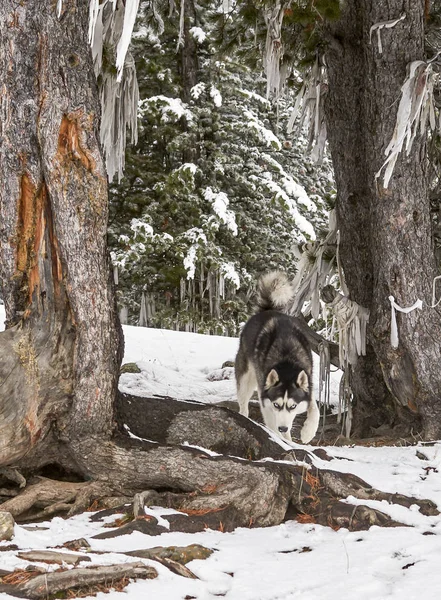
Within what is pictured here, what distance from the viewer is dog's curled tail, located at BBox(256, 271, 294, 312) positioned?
27.0 feet

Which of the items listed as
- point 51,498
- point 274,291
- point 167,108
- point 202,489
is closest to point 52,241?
point 51,498

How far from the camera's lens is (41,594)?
3441mm

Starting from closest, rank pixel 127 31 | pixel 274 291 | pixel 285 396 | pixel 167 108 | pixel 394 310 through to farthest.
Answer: pixel 127 31, pixel 394 310, pixel 285 396, pixel 274 291, pixel 167 108

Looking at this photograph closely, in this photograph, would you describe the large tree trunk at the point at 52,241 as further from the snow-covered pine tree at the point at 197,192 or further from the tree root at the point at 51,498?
the snow-covered pine tree at the point at 197,192

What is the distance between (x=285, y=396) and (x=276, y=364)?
1.48 feet

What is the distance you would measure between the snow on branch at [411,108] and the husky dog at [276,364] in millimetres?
2141

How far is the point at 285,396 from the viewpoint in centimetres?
702

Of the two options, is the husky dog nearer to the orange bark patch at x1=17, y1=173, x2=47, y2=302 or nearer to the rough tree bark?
the rough tree bark

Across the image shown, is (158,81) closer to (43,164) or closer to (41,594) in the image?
(43,164)

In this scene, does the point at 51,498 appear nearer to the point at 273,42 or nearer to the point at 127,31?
the point at 127,31

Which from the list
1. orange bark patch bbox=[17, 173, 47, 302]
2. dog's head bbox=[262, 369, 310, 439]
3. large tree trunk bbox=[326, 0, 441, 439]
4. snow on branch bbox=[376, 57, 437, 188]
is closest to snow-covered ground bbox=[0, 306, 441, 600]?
dog's head bbox=[262, 369, 310, 439]

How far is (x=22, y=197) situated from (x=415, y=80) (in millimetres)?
3710

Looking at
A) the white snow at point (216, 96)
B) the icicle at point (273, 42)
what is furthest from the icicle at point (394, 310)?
the white snow at point (216, 96)

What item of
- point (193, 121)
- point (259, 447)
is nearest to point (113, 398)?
point (259, 447)
